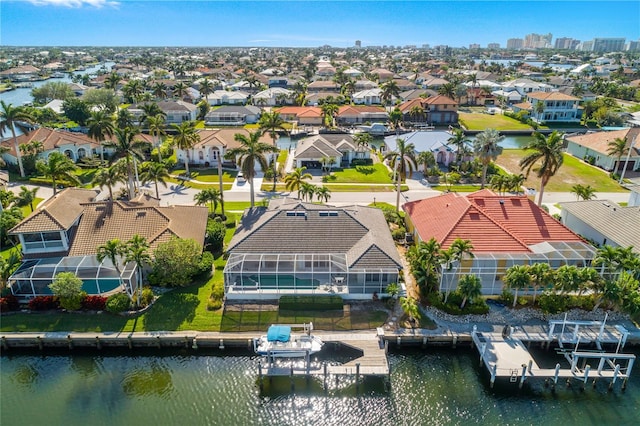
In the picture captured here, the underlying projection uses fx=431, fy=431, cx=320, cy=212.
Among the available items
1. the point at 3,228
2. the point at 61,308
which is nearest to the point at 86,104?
the point at 3,228

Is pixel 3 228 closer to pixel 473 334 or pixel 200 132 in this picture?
pixel 200 132

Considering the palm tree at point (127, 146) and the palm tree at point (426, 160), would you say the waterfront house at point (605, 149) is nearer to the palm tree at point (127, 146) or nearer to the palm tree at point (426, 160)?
the palm tree at point (426, 160)

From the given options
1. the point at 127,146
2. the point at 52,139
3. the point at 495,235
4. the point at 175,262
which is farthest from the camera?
the point at 52,139

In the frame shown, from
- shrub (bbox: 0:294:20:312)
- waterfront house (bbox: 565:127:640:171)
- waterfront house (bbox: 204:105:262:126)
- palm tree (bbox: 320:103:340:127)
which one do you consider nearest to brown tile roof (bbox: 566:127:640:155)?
waterfront house (bbox: 565:127:640:171)

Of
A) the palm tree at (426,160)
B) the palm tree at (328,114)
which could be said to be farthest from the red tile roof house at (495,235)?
the palm tree at (328,114)

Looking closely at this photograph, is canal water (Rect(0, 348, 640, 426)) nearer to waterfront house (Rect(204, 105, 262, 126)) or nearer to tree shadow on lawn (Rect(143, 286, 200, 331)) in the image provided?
tree shadow on lawn (Rect(143, 286, 200, 331))

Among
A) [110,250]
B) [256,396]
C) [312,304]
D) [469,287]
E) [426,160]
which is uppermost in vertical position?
[426,160]

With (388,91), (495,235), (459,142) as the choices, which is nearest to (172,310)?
(495,235)

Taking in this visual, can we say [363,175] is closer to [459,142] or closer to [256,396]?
[459,142]
